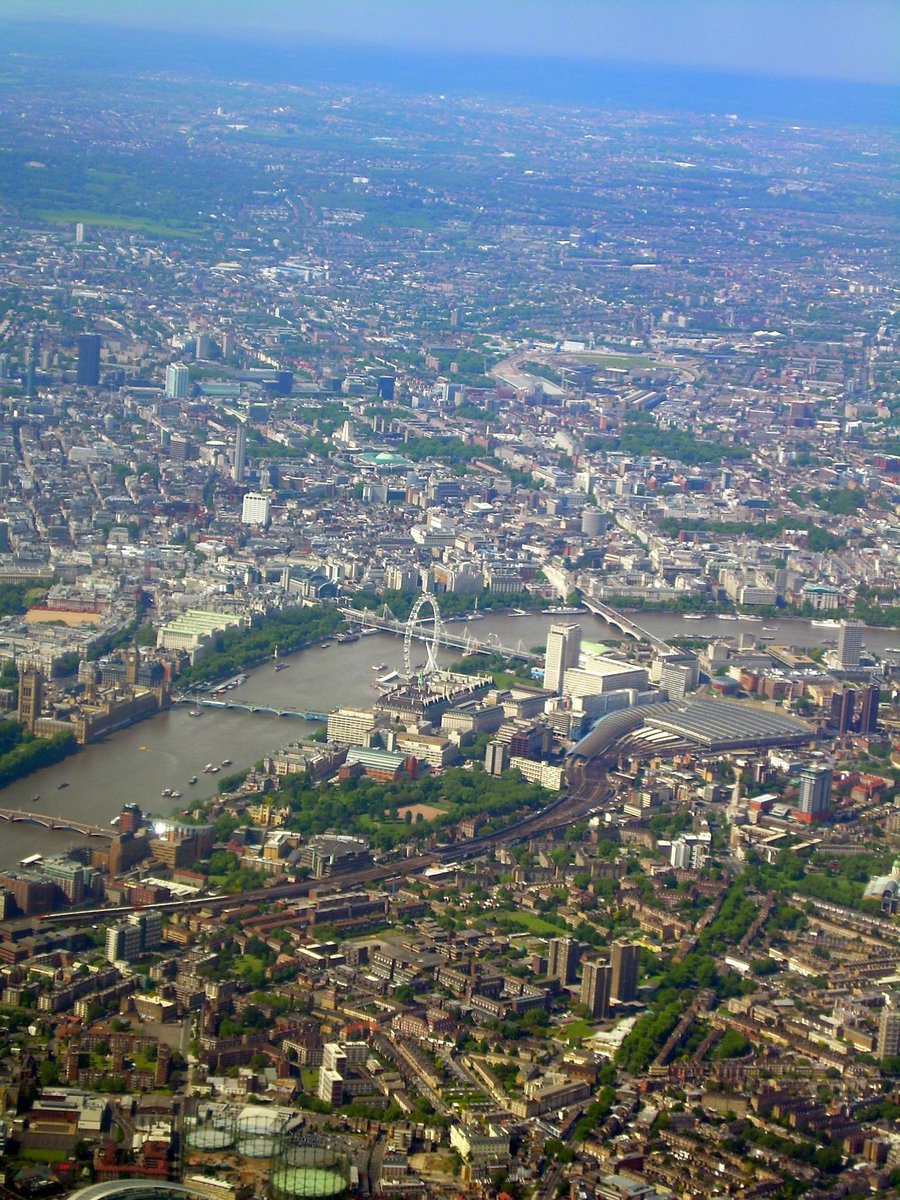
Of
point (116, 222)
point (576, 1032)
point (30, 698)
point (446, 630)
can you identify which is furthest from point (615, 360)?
point (576, 1032)

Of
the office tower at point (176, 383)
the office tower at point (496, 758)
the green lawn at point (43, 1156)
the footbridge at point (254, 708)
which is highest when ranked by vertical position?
the green lawn at point (43, 1156)

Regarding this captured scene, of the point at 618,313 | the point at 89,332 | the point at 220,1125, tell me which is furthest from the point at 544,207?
the point at 220,1125

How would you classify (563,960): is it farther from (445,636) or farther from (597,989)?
(445,636)

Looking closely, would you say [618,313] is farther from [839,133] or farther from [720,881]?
[839,133]

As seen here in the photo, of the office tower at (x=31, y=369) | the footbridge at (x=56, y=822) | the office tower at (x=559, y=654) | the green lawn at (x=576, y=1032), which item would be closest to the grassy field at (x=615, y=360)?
the office tower at (x=31, y=369)

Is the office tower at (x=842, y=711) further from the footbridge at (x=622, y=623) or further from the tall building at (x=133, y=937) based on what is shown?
the tall building at (x=133, y=937)

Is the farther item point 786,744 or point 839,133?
point 839,133
